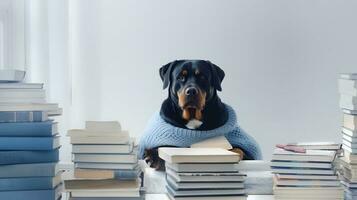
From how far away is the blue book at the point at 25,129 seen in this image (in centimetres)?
118

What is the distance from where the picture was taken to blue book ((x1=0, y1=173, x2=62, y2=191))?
117cm

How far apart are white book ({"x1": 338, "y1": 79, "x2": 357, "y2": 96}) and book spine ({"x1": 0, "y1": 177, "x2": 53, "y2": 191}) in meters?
0.71

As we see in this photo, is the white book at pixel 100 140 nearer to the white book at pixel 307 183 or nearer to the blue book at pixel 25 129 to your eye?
the blue book at pixel 25 129

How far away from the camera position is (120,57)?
171cm

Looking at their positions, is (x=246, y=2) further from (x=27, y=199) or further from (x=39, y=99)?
(x=27, y=199)

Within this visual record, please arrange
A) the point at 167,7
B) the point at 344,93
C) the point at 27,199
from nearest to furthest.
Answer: the point at 27,199 < the point at 344,93 < the point at 167,7

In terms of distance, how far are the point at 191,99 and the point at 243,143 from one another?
0.63 feet

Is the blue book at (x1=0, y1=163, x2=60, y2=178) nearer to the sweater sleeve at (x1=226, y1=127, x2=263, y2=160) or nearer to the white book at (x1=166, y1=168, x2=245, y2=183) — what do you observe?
the white book at (x1=166, y1=168, x2=245, y2=183)

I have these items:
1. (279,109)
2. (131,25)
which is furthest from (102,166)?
(279,109)

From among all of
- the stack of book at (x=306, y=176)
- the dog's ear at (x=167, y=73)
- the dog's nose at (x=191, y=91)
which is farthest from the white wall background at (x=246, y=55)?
the stack of book at (x=306, y=176)

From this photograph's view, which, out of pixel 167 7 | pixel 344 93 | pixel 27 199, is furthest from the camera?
pixel 167 7

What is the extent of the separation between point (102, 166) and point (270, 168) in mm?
412

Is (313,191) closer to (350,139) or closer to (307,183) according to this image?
(307,183)

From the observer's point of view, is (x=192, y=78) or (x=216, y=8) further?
(x=216, y=8)
